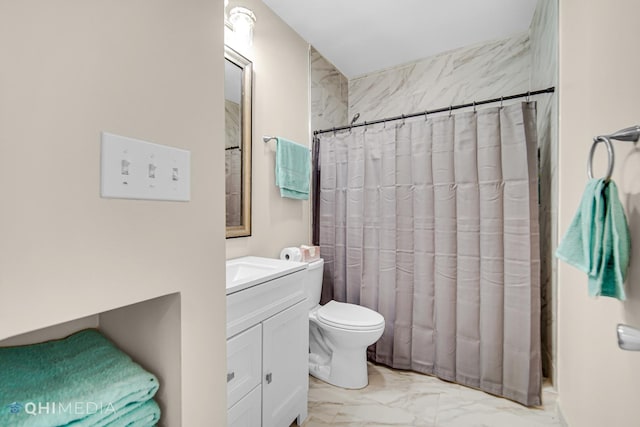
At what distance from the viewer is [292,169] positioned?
210cm

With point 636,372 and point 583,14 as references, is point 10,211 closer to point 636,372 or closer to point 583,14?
point 636,372

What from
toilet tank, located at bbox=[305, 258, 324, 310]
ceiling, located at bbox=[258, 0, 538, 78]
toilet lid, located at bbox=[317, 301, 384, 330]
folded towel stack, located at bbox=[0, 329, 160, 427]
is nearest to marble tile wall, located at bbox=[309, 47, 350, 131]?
ceiling, located at bbox=[258, 0, 538, 78]

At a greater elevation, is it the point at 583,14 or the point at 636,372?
the point at 583,14

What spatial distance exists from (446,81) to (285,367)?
101 inches

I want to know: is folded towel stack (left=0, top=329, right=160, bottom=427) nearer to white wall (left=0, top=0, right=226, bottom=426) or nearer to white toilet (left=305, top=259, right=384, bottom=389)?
white wall (left=0, top=0, right=226, bottom=426)

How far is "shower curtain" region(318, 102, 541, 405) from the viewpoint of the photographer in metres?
1.70

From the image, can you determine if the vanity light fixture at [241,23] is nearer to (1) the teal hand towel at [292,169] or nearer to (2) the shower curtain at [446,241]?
(1) the teal hand towel at [292,169]

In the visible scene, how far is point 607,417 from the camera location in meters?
1.00

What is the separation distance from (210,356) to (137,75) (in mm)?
668

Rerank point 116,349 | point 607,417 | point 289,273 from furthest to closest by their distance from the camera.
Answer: point 289,273 < point 607,417 < point 116,349

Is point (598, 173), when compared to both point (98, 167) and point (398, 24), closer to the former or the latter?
point (98, 167)

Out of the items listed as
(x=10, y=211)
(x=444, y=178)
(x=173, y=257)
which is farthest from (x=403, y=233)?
(x=10, y=211)

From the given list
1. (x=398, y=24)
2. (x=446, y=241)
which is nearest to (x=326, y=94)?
(x=398, y=24)

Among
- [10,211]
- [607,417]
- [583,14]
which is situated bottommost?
[607,417]
